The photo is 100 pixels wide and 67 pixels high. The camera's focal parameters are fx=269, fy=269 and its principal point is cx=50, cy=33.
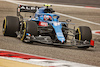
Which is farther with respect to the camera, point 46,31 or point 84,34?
point 46,31

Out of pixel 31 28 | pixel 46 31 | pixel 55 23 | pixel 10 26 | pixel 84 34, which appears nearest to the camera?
pixel 84 34

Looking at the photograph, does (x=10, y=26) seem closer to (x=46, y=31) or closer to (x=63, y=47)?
(x=46, y=31)

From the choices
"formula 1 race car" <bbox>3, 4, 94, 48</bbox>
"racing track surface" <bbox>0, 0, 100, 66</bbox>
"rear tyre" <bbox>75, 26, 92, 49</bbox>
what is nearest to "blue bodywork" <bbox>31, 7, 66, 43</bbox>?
"formula 1 race car" <bbox>3, 4, 94, 48</bbox>

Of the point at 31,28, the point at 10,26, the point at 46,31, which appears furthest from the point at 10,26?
the point at 46,31

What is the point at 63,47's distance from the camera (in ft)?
34.8

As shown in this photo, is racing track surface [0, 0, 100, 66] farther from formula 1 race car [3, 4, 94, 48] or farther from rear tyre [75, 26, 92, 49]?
rear tyre [75, 26, 92, 49]

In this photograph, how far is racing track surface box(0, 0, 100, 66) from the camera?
8398 mm

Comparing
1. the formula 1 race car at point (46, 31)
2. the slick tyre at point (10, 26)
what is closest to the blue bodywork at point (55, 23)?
the formula 1 race car at point (46, 31)

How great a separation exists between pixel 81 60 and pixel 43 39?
302cm

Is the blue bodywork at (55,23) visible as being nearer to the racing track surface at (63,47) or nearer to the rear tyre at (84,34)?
the racing track surface at (63,47)

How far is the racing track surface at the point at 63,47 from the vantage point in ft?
27.6

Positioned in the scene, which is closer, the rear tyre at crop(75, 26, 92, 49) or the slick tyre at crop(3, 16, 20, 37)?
the rear tyre at crop(75, 26, 92, 49)

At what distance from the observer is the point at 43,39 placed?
1059 cm

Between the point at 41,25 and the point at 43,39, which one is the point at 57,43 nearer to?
the point at 43,39
